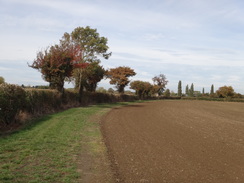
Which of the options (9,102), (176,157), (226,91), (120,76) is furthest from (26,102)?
(226,91)

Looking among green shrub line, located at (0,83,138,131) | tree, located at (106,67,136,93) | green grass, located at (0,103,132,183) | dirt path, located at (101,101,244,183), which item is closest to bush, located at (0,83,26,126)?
green shrub line, located at (0,83,138,131)

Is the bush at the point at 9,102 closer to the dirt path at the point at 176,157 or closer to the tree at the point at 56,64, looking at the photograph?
the dirt path at the point at 176,157

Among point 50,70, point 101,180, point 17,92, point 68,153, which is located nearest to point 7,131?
point 17,92

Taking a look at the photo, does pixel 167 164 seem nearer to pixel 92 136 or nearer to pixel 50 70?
pixel 92 136

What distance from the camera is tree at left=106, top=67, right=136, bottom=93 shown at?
174 ft

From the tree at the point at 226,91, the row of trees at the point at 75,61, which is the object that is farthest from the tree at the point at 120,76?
the tree at the point at 226,91

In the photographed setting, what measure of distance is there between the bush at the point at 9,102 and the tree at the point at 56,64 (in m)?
8.44

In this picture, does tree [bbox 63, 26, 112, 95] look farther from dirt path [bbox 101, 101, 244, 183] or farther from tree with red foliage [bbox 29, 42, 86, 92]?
dirt path [bbox 101, 101, 244, 183]

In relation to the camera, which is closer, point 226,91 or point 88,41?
point 88,41

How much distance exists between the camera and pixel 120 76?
173 ft

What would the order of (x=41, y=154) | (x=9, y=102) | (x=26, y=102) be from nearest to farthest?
1. (x=41, y=154)
2. (x=9, y=102)
3. (x=26, y=102)

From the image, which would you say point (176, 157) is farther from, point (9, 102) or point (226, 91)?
point (226, 91)

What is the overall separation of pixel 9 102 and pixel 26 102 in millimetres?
2456

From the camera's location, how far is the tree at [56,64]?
811 inches
